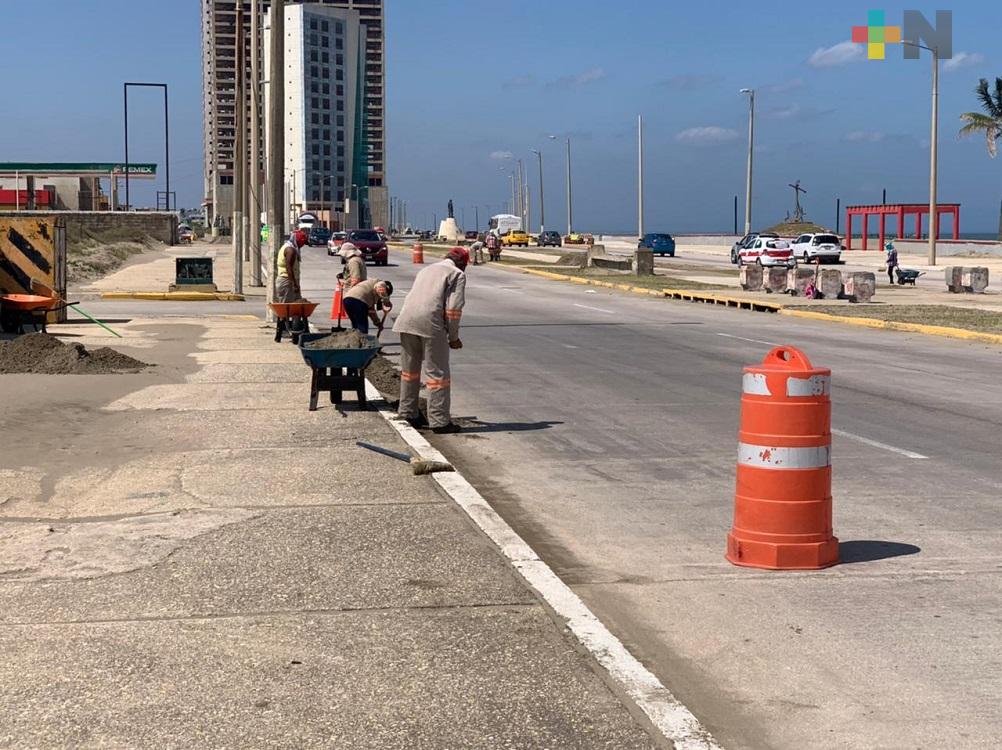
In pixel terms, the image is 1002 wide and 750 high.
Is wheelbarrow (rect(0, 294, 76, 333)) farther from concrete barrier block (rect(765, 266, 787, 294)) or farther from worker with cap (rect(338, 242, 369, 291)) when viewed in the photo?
concrete barrier block (rect(765, 266, 787, 294))

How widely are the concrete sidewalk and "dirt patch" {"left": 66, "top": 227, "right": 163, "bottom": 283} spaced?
115ft

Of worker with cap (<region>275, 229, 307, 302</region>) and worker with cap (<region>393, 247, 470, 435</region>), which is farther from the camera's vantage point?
worker with cap (<region>275, 229, 307, 302</region>)

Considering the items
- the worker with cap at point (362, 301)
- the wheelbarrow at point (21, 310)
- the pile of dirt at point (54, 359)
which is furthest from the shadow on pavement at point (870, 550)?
the wheelbarrow at point (21, 310)

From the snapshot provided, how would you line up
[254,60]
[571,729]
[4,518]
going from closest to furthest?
1. [571,729]
2. [4,518]
3. [254,60]

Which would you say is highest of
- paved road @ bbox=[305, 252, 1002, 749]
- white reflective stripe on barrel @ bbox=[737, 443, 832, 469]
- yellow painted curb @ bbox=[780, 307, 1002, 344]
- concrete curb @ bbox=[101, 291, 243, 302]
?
white reflective stripe on barrel @ bbox=[737, 443, 832, 469]

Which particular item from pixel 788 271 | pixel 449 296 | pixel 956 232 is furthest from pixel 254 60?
pixel 956 232

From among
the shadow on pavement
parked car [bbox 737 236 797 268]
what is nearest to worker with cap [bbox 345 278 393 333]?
the shadow on pavement

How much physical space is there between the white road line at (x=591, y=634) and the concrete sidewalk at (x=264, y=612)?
0.09 meters

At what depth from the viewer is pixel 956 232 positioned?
285 feet

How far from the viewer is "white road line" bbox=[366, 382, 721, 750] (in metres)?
4.89

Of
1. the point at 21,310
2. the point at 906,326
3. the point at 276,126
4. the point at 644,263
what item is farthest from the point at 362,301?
the point at 644,263

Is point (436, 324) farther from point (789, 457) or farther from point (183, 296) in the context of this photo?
point (183, 296)

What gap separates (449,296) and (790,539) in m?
5.49

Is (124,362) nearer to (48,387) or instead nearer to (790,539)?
(48,387)
